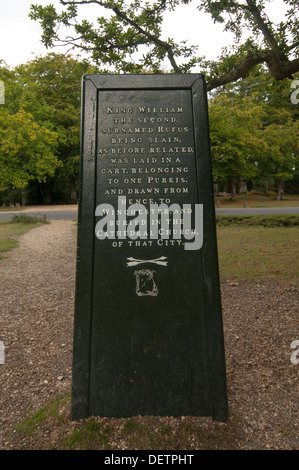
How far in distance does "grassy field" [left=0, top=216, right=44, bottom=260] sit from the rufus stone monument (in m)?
8.09

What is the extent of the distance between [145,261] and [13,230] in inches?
577

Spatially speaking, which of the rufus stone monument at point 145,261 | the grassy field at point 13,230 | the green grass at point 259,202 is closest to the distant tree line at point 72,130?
the green grass at point 259,202

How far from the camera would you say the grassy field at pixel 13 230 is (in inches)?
456

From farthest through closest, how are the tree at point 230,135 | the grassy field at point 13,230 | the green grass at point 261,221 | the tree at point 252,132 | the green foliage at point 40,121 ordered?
the green foliage at point 40,121, the tree at point 230,135, the tree at point 252,132, the green grass at point 261,221, the grassy field at point 13,230

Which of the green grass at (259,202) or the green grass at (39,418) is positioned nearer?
the green grass at (39,418)

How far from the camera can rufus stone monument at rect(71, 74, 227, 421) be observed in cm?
259

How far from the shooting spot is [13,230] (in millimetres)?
15734

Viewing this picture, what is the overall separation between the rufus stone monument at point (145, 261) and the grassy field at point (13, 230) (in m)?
8.09

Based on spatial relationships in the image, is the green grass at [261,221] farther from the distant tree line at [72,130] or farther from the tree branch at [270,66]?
the tree branch at [270,66]

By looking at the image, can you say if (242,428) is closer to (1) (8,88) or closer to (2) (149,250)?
(2) (149,250)

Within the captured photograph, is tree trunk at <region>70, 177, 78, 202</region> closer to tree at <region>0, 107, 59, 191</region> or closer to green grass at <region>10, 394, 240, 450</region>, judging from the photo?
tree at <region>0, 107, 59, 191</region>

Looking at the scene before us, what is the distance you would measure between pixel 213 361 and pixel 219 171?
18.7 meters

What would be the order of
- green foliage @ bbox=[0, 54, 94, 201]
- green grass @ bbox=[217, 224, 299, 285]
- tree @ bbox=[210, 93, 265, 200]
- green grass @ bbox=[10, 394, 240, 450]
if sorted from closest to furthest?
green grass @ bbox=[10, 394, 240, 450]
green grass @ bbox=[217, 224, 299, 285]
tree @ bbox=[210, 93, 265, 200]
green foliage @ bbox=[0, 54, 94, 201]

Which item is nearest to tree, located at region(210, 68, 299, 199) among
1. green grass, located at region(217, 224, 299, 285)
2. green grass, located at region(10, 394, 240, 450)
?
green grass, located at region(217, 224, 299, 285)
